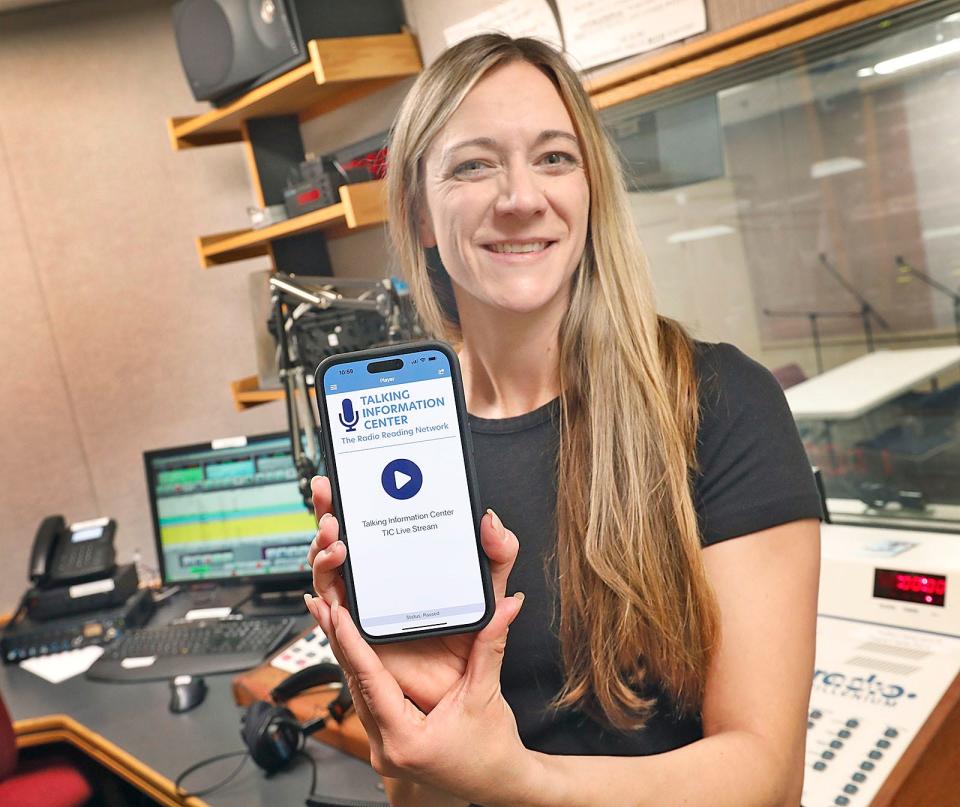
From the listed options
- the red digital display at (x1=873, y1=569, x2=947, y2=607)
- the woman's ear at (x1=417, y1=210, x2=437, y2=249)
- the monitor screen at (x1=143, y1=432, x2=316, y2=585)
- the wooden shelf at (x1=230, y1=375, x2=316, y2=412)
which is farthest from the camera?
the wooden shelf at (x1=230, y1=375, x2=316, y2=412)

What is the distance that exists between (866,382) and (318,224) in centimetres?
133

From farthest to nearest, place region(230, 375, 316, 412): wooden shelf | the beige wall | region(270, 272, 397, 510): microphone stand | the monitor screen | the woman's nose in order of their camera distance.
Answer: the beige wall → region(230, 375, 316, 412): wooden shelf → the monitor screen → region(270, 272, 397, 510): microphone stand → the woman's nose

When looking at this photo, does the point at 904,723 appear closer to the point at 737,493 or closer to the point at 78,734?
the point at 737,493

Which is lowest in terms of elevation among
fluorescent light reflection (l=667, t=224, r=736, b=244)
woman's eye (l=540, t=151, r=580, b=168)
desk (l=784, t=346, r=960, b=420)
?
desk (l=784, t=346, r=960, b=420)

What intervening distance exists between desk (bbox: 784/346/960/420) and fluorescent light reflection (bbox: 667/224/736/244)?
14.2 inches

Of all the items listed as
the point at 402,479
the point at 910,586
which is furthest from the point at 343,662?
the point at 910,586

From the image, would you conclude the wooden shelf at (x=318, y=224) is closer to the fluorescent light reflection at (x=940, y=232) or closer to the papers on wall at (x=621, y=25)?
the papers on wall at (x=621, y=25)

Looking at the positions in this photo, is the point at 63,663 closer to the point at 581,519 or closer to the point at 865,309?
the point at 581,519

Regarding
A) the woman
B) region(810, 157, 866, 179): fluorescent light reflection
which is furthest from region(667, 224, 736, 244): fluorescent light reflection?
the woman

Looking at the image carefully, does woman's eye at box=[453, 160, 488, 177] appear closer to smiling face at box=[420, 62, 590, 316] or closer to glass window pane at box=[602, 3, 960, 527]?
smiling face at box=[420, 62, 590, 316]

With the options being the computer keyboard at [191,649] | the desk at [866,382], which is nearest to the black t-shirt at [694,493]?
the desk at [866,382]

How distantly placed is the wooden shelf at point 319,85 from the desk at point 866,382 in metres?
1.24

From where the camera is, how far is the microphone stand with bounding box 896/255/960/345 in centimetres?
154

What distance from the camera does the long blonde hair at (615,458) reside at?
81 centimetres
